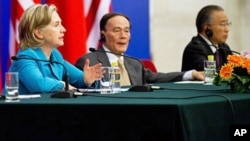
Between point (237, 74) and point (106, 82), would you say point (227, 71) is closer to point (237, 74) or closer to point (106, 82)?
point (237, 74)

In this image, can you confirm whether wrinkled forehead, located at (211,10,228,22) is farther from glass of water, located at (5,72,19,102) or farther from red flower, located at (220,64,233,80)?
glass of water, located at (5,72,19,102)

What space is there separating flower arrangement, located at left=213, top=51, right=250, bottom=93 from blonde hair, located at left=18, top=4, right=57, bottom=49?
1240 millimetres

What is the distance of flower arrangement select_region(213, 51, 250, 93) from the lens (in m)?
3.48

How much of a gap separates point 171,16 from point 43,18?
317 cm

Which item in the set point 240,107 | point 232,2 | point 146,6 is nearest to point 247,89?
point 240,107

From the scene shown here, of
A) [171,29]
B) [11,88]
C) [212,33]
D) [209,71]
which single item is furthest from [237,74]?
[171,29]

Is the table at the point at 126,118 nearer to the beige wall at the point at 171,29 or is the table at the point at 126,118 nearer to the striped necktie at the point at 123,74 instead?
the striped necktie at the point at 123,74

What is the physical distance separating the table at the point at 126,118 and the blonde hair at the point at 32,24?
1147 millimetres

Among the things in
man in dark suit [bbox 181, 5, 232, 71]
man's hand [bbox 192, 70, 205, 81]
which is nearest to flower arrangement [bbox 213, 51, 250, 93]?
man's hand [bbox 192, 70, 205, 81]

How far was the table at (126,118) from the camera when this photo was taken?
2.64 meters

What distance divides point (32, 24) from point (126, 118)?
5.32ft

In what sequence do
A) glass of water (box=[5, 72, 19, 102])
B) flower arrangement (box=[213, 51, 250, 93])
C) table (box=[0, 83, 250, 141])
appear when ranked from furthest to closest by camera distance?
1. flower arrangement (box=[213, 51, 250, 93])
2. glass of water (box=[5, 72, 19, 102])
3. table (box=[0, 83, 250, 141])

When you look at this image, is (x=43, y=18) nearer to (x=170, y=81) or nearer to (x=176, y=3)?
(x=170, y=81)

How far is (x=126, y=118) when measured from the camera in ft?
8.94
